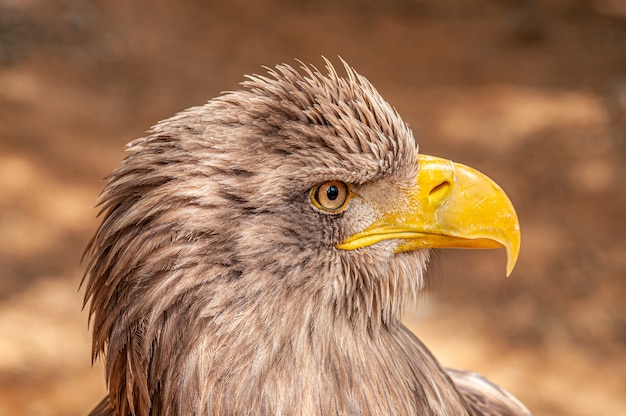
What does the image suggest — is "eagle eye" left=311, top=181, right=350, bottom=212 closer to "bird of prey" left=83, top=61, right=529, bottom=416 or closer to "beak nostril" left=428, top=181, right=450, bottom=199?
"bird of prey" left=83, top=61, right=529, bottom=416

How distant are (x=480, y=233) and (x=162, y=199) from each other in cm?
94

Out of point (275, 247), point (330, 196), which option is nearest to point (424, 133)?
point (330, 196)

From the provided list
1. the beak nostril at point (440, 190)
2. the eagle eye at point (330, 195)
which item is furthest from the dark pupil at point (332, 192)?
the beak nostril at point (440, 190)

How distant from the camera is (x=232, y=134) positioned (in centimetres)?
213

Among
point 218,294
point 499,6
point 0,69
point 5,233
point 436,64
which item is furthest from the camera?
point 499,6

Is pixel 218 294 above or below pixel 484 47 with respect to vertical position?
below

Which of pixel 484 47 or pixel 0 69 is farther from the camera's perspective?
pixel 484 47

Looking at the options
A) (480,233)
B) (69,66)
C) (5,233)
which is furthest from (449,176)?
(69,66)

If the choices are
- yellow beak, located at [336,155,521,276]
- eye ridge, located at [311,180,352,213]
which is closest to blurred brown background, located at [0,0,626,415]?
yellow beak, located at [336,155,521,276]

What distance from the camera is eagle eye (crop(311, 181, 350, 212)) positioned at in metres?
2.16

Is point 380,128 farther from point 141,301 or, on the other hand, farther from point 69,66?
point 69,66

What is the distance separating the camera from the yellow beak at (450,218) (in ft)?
7.36

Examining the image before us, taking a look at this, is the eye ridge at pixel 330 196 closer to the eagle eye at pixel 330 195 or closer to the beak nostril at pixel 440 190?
the eagle eye at pixel 330 195

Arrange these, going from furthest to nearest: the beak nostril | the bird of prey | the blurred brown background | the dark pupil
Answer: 1. the blurred brown background
2. the beak nostril
3. the dark pupil
4. the bird of prey
